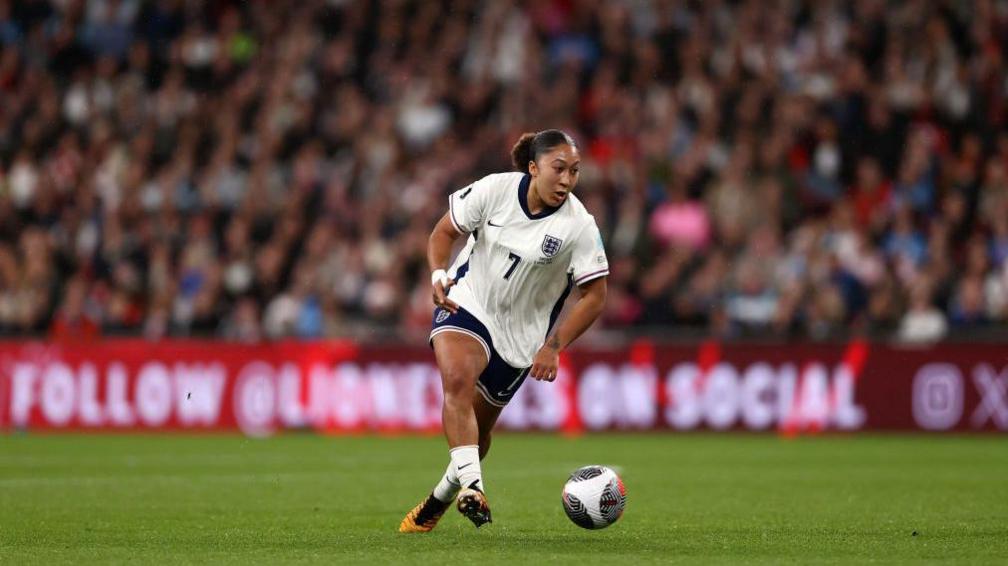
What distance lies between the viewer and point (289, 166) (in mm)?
24594

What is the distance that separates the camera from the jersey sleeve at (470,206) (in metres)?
9.30

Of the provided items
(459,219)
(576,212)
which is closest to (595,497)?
(576,212)

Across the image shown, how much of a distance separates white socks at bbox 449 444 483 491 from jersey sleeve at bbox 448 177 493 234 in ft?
4.17

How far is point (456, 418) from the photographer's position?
8.91 metres

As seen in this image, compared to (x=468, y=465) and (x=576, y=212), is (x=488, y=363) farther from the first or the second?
(x=576, y=212)

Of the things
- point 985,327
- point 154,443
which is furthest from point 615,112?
point 154,443

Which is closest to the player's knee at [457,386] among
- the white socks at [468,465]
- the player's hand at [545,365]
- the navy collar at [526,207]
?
the white socks at [468,465]

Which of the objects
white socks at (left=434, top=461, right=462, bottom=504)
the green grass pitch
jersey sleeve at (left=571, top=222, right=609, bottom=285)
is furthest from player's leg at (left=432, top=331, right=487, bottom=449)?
jersey sleeve at (left=571, top=222, right=609, bottom=285)

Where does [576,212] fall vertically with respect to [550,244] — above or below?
above

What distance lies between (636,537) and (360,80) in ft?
56.7

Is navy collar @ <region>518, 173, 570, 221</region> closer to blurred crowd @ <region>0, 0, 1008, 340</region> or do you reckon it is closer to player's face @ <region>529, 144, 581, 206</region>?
player's face @ <region>529, 144, 581, 206</region>

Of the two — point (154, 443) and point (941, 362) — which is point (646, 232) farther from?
point (154, 443)

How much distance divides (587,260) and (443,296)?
87cm

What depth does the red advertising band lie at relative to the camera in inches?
748
